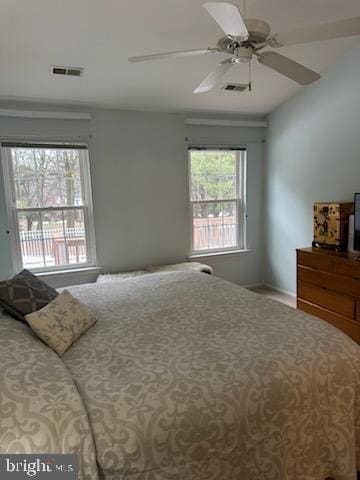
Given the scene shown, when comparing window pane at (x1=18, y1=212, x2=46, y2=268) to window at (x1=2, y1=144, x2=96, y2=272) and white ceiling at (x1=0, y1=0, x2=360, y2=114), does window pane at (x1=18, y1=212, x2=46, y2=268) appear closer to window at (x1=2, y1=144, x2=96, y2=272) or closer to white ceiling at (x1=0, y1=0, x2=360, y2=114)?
window at (x1=2, y1=144, x2=96, y2=272)

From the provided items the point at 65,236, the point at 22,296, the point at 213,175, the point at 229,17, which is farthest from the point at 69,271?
the point at 229,17

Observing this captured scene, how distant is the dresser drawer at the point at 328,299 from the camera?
9.83 feet

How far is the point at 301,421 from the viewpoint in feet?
4.44

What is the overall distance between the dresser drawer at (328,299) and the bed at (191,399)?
56.1 inches

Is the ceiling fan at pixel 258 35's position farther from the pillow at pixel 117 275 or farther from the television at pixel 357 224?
the pillow at pixel 117 275

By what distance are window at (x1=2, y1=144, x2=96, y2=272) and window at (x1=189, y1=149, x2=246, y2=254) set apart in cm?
136

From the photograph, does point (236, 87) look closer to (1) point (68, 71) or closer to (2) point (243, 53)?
(1) point (68, 71)

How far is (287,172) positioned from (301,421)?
3443 mm

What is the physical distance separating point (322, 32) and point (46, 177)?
2951 mm

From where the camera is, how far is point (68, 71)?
2986 millimetres

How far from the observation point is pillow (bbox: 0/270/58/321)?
1747 mm

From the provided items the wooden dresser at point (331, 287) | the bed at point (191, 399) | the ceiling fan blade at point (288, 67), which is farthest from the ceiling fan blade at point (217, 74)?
the wooden dresser at point (331, 287)

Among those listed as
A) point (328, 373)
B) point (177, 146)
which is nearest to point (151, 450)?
point (328, 373)

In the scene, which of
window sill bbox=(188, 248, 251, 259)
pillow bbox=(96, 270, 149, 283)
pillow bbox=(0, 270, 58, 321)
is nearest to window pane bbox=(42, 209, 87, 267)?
pillow bbox=(96, 270, 149, 283)
